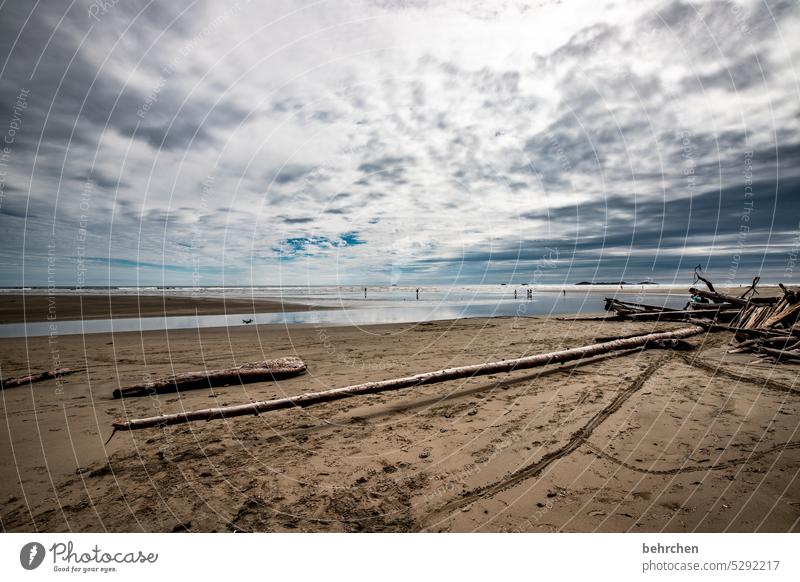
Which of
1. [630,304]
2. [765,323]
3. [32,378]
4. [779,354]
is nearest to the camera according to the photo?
[32,378]

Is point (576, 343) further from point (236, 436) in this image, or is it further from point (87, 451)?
point (87, 451)

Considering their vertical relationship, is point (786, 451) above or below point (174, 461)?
above

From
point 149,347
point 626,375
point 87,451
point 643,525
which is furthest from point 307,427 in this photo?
point 149,347

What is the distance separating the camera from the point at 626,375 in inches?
299

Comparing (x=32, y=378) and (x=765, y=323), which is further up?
(x=765, y=323)

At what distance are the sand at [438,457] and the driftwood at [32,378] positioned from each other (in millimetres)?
378

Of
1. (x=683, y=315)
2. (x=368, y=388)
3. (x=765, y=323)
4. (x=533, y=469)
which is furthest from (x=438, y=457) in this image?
(x=683, y=315)

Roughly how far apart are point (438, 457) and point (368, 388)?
2.41 meters

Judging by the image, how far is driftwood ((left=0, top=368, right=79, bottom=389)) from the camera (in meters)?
7.61

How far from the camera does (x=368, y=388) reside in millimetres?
6449

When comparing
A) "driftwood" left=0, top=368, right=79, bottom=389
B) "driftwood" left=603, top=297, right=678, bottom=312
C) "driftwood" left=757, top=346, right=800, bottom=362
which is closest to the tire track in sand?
"driftwood" left=757, top=346, right=800, bottom=362

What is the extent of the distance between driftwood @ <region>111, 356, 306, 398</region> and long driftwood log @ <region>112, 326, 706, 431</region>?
1.87 m

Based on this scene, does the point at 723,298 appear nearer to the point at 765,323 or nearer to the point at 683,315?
the point at 683,315
